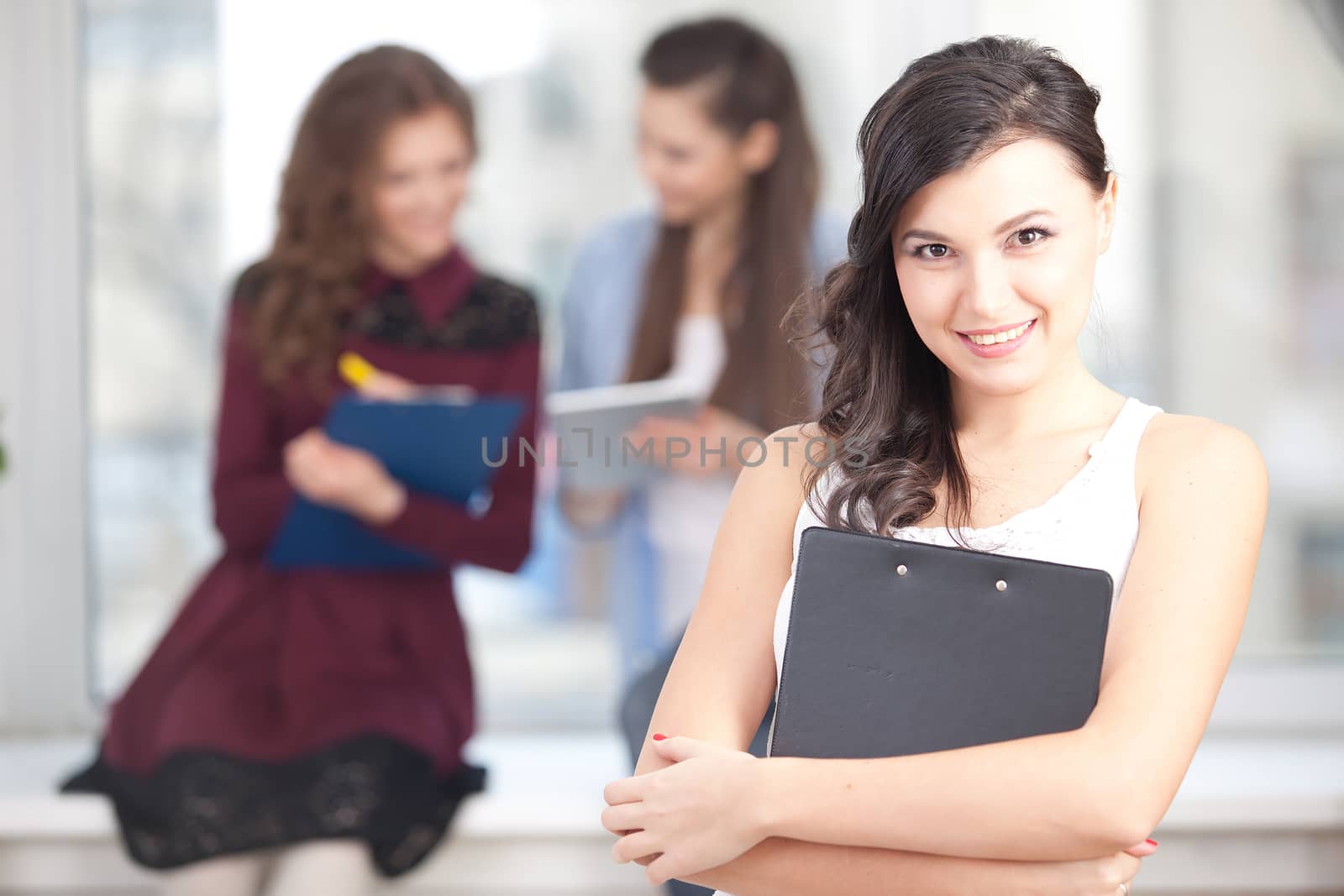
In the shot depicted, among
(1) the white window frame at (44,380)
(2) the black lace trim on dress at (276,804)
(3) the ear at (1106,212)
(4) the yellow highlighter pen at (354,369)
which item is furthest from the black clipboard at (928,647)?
(1) the white window frame at (44,380)

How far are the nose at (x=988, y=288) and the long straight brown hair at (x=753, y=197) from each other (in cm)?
101

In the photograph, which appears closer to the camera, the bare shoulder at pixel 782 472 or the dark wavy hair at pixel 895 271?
the dark wavy hair at pixel 895 271

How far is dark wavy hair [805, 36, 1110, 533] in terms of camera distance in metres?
1.01

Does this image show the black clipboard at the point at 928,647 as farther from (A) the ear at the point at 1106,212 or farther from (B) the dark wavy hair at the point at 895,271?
(A) the ear at the point at 1106,212

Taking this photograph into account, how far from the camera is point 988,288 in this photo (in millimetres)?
1004

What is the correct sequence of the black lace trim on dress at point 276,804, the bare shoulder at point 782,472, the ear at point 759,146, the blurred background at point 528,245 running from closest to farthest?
the bare shoulder at point 782,472
the black lace trim on dress at point 276,804
the ear at point 759,146
the blurred background at point 528,245

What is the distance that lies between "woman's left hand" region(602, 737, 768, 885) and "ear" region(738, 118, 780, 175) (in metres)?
1.33

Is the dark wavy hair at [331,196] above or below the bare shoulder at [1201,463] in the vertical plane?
above

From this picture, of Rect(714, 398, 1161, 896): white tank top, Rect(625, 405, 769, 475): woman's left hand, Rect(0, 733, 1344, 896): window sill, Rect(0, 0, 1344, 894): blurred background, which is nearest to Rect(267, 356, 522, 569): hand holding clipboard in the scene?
Rect(625, 405, 769, 475): woman's left hand

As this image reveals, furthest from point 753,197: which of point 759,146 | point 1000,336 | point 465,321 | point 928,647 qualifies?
point 928,647

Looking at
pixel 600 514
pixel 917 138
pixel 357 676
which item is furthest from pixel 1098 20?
pixel 357 676

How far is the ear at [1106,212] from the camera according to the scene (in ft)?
3.57

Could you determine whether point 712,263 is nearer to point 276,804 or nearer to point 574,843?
point 574,843

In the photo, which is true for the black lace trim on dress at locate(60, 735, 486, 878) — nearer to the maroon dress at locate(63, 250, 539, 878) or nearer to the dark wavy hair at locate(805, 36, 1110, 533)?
the maroon dress at locate(63, 250, 539, 878)
